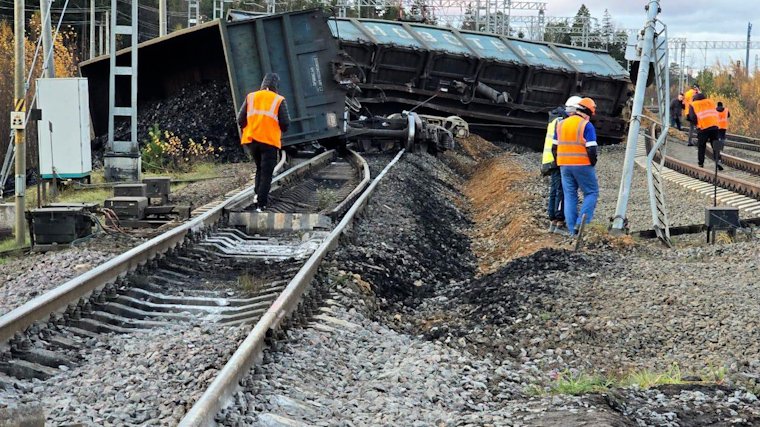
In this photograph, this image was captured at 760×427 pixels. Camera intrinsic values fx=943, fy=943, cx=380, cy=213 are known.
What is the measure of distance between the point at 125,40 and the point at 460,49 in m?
38.1

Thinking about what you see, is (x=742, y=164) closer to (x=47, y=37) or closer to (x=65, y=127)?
(x=65, y=127)

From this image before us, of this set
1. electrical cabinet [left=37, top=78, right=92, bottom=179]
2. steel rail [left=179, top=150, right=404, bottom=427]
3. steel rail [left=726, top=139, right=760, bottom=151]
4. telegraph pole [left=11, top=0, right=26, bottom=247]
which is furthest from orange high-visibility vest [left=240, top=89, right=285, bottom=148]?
steel rail [left=726, top=139, right=760, bottom=151]

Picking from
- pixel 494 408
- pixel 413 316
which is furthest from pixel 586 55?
pixel 494 408

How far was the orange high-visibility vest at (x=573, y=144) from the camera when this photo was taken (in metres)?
10.4

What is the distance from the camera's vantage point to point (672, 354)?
5.72 meters

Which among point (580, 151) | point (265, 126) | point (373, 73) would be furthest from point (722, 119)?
point (265, 126)

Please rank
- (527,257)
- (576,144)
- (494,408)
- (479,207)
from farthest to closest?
1. (479,207)
2. (576,144)
3. (527,257)
4. (494,408)

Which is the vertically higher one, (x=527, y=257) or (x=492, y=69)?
(x=492, y=69)

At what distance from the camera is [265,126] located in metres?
10.7

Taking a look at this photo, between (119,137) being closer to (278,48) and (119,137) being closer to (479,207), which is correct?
(278,48)

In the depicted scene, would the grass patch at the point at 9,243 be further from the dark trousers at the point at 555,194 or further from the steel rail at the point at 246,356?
the dark trousers at the point at 555,194

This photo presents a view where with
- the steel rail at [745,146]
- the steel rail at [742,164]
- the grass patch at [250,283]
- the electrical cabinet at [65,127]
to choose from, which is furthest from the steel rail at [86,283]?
the steel rail at [745,146]

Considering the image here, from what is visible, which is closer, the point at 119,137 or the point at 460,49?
the point at 119,137

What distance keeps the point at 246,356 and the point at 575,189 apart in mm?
6786
